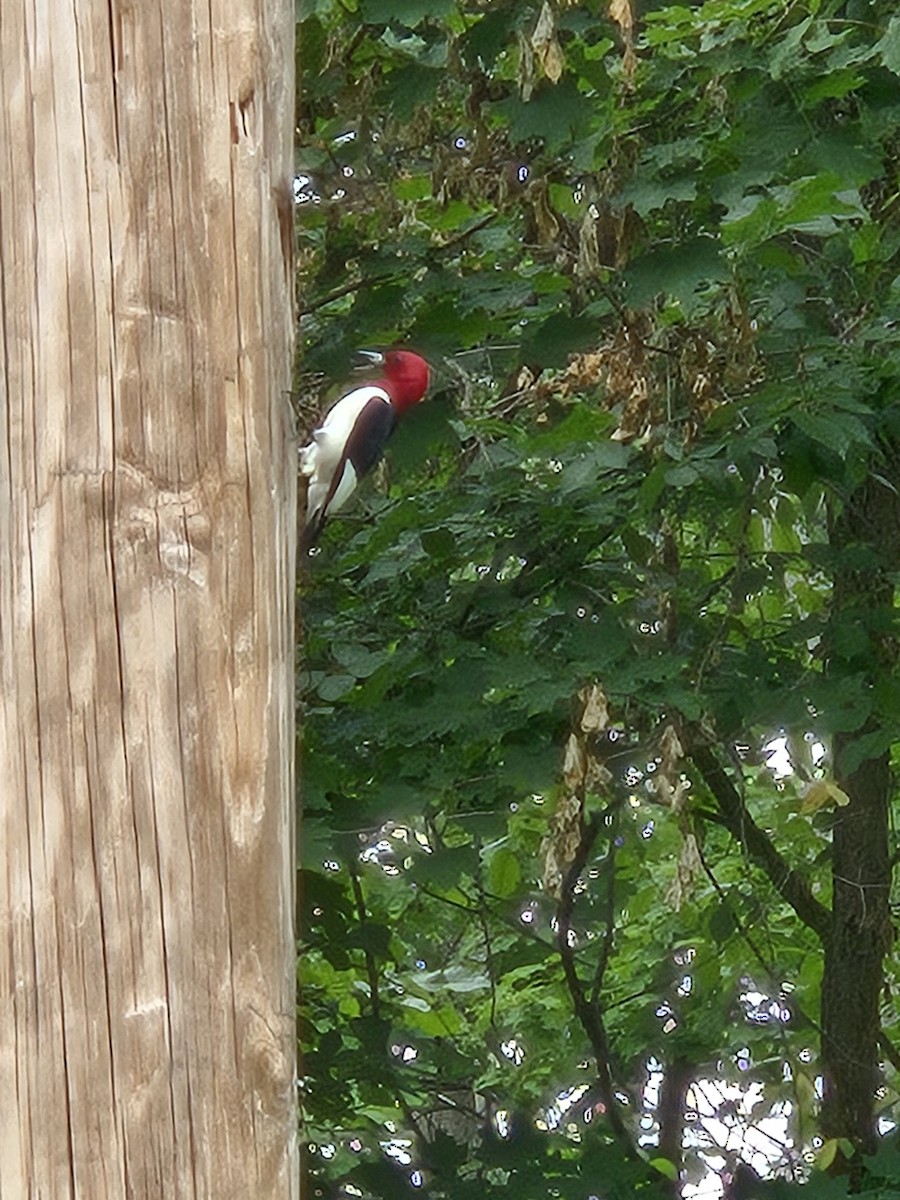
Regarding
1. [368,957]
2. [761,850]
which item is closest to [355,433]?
[368,957]

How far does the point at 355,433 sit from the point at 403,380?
14cm

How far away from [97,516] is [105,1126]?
0.51 metres

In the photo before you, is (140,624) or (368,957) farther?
(368,957)

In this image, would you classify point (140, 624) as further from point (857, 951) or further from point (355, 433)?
point (857, 951)

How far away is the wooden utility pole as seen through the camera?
62.2 inches

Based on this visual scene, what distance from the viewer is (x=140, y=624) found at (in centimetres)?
160

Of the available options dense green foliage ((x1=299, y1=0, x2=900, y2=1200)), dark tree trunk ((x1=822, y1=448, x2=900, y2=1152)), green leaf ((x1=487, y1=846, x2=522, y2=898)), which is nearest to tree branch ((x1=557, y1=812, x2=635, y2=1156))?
dense green foliage ((x1=299, y1=0, x2=900, y2=1200))

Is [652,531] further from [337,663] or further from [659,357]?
[337,663]

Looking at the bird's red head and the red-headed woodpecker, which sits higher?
the bird's red head

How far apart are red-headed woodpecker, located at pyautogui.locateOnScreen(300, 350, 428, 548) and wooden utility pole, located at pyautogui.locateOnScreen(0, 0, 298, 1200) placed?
1466 millimetres

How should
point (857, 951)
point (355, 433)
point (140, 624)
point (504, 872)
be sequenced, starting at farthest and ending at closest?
point (857, 951), point (504, 872), point (355, 433), point (140, 624)

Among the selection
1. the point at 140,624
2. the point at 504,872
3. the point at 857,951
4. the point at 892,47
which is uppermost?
the point at 892,47

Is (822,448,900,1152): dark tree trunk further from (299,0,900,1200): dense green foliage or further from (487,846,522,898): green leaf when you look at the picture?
(487,846,522,898): green leaf

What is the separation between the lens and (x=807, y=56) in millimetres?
3051
